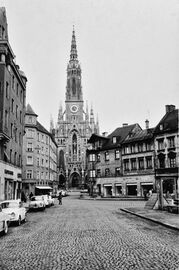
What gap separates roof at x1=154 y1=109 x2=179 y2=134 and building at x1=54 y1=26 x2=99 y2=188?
72.7 metres

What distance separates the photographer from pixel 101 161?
195 ft

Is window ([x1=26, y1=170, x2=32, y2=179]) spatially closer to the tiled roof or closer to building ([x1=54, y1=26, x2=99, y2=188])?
the tiled roof

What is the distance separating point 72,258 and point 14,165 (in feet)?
88.2

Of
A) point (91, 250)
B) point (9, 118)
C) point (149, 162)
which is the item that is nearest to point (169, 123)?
point (149, 162)

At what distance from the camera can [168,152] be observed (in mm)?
45750

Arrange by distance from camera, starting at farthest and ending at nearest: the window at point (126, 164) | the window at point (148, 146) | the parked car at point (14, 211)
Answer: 1. the window at point (126, 164)
2. the window at point (148, 146)
3. the parked car at point (14, 211)

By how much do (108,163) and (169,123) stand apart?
1523 cm

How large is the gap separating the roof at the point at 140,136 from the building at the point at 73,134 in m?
64.3

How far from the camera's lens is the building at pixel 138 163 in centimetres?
5066

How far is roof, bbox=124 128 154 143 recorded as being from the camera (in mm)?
51853

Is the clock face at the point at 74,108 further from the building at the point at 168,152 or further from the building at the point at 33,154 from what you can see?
the building at the point at 168,152

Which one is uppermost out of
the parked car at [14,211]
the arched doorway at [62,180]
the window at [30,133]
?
the window at [30,133]

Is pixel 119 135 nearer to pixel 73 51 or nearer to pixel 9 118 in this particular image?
pixel 9 118

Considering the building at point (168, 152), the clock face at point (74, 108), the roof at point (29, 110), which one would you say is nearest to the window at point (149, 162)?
the building at point (168, 152)
